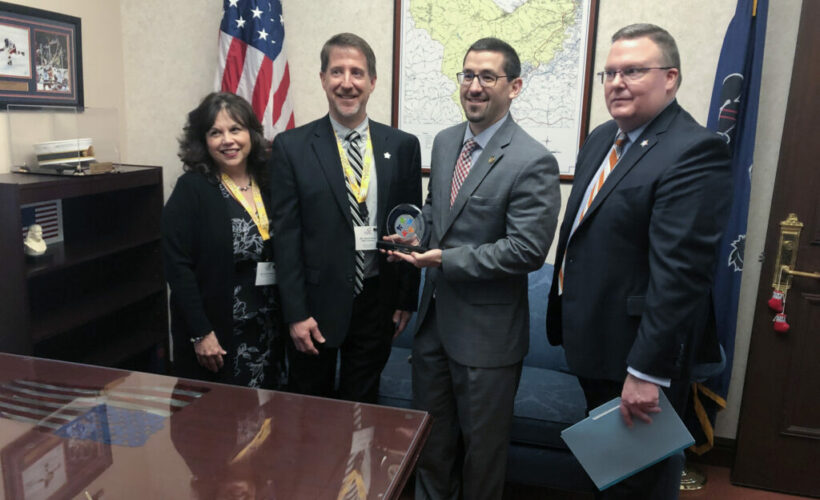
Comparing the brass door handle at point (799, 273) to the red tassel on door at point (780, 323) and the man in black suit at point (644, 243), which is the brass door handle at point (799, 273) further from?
the man in black suit at point (644, 243)

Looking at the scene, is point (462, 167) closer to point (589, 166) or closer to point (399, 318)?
point (589, 166)

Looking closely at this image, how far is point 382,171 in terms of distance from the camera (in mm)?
2129

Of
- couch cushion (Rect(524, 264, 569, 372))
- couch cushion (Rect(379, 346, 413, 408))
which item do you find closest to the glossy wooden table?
couch cushion (Rect(379, 346, 413, 408))

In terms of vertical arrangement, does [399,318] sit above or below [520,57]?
below

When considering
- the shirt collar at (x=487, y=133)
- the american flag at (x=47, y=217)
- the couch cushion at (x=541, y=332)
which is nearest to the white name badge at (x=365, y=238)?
the shirt collar at (x=487, y=133)

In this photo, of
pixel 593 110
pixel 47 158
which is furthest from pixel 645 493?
pixel 47 158

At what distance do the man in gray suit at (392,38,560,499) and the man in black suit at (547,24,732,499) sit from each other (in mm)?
164

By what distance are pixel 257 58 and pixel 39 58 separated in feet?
3.38

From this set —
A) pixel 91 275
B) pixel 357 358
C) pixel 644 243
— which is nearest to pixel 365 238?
pixel 357 358

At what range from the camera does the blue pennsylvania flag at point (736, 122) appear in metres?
2.63

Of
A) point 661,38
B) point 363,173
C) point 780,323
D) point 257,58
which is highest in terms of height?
point 257,58

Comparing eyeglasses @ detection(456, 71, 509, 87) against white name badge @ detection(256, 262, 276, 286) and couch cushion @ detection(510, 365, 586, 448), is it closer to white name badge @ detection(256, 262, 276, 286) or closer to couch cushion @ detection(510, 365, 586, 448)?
white name badge @ detection(256, 262, 276, 286)

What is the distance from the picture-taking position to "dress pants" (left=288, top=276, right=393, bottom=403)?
7.16 feet

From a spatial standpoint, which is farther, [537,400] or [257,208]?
[537,400]
